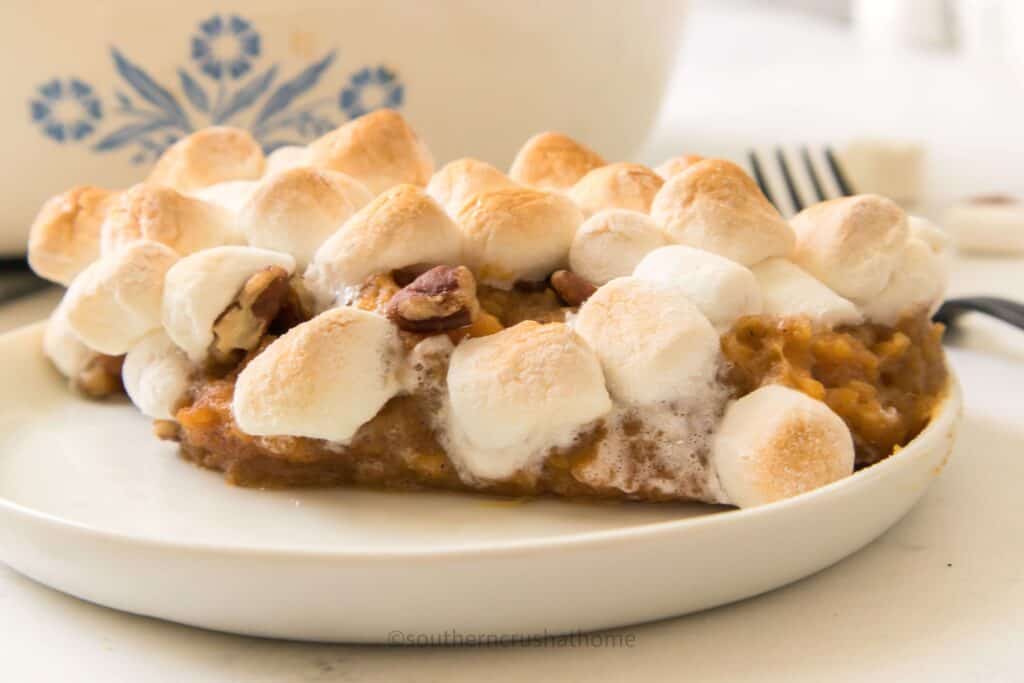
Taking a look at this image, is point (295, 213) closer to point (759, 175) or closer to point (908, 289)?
point (908, 289)

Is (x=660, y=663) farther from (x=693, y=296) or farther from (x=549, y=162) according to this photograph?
(x=549, y=162)

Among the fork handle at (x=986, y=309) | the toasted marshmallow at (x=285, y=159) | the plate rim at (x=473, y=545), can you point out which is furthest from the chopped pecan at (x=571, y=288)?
the fork handle at (x=986, y=309)

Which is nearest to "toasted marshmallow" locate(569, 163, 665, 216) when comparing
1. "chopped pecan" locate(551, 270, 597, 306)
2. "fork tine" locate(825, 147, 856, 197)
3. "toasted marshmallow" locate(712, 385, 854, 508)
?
"chopped pecan" locate(551, 270, 597, 306)

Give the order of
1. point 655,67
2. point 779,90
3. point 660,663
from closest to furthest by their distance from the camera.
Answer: point 660,663, point 655,67, point 779,90

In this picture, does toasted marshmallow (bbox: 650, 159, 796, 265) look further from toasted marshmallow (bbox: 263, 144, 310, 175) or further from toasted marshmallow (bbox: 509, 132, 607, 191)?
toasted marshmallow (bbox: 263, 144, 310, 175)

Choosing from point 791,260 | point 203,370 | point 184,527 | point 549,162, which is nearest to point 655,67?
point 549,162

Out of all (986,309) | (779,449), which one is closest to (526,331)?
(779,449)
